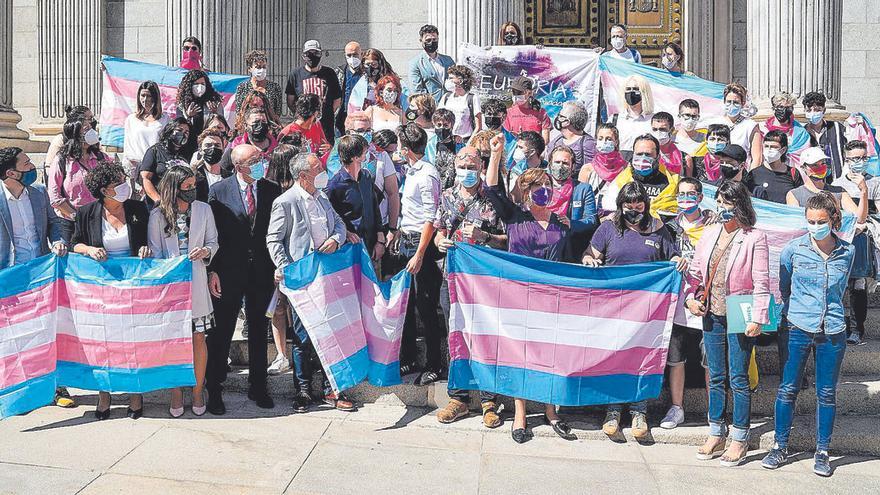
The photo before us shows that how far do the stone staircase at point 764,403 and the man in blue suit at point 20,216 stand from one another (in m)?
2.07

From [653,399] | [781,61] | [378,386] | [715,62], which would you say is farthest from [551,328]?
[715,62]

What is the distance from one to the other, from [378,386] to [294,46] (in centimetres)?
816

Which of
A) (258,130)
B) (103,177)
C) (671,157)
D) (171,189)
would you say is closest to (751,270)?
(671,157)

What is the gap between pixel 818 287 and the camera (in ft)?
22.9

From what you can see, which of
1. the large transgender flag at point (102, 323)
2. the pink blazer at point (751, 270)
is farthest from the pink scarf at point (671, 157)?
the large transgender flag at point (102, 323)

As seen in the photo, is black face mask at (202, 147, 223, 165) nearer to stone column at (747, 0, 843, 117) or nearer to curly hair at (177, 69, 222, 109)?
curly hair at (177, 69, 222, 109)

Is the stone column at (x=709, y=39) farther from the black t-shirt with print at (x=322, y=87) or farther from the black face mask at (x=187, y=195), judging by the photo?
the black face mask at (x=187, y=195)

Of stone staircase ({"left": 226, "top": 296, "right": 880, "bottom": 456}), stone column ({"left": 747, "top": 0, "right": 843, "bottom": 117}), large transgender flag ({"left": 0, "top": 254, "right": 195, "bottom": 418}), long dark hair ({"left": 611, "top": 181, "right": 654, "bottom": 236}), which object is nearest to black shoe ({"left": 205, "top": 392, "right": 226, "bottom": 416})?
large transgender flag ({"left": 0, "top": 254, "right": 195, "bottom": 418})

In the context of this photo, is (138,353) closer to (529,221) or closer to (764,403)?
(529,221)

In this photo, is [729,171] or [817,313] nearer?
[817,313]

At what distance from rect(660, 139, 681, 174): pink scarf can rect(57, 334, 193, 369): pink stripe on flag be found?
4.60m

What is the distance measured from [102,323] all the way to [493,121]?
4.13 meters

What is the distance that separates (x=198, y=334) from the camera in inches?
313

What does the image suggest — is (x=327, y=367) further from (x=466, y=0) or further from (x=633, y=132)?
(x=466, y=0)
